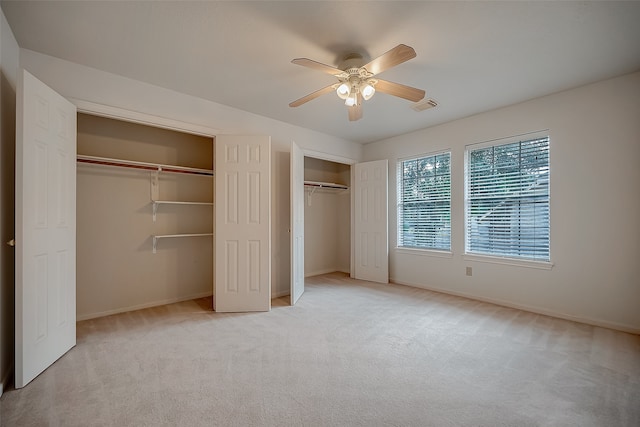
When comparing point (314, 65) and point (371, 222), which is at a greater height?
point (314, 65)

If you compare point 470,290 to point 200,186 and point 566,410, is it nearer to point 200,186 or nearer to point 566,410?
point 566,410

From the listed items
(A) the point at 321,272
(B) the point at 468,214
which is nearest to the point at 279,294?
(A) the point at 321,272

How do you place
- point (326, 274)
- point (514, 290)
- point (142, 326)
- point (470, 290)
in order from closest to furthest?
point (142, 326) → point (514, 290) → point (470, 290) → point (326, 274)

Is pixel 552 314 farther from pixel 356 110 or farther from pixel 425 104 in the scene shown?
pixel 356 110

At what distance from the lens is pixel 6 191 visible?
2.08 meters

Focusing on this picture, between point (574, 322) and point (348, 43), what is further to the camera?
point (574, 322)

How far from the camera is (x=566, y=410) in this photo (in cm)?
170

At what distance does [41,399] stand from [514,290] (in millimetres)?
4744

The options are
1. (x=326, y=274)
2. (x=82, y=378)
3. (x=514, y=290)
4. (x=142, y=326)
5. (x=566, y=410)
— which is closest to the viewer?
(x=566, y=410)

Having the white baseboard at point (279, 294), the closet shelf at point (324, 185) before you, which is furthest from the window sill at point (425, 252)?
the white baseboard at point (279, 294)

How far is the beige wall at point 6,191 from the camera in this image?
1.99 metres

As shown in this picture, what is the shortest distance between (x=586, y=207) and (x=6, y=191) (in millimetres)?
5453

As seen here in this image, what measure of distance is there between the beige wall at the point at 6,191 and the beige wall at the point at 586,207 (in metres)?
4.97

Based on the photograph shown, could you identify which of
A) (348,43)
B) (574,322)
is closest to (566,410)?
(574,322)
